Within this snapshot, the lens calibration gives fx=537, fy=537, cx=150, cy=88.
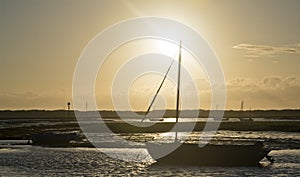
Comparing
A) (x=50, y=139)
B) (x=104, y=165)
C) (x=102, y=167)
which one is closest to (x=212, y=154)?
(x=104, y=165)

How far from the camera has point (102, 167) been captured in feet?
156

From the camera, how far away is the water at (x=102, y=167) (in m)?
43.9

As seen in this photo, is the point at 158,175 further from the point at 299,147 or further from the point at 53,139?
the point at 53,139

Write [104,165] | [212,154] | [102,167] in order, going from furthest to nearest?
[212,154] < [104,165] < [102,167]

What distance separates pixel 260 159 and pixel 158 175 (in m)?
Answer: 13.5

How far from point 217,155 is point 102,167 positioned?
1114 centimetres

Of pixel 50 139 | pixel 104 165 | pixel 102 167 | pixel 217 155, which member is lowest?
pixel 102 167

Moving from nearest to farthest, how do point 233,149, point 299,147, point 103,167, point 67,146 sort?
1. point 103,167
2. point 233,149
3. point 299,147
4. point 67,146

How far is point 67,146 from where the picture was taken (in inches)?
2852

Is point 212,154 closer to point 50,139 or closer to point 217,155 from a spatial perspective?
point 217,155

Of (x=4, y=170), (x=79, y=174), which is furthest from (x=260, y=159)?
(x=4, y=170)

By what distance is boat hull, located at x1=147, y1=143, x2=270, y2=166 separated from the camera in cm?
5081

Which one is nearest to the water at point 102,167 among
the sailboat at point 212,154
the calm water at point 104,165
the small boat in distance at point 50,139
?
the calm water at point 104,165

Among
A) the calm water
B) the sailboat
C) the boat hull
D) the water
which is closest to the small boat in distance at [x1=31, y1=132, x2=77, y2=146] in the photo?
the calm water
